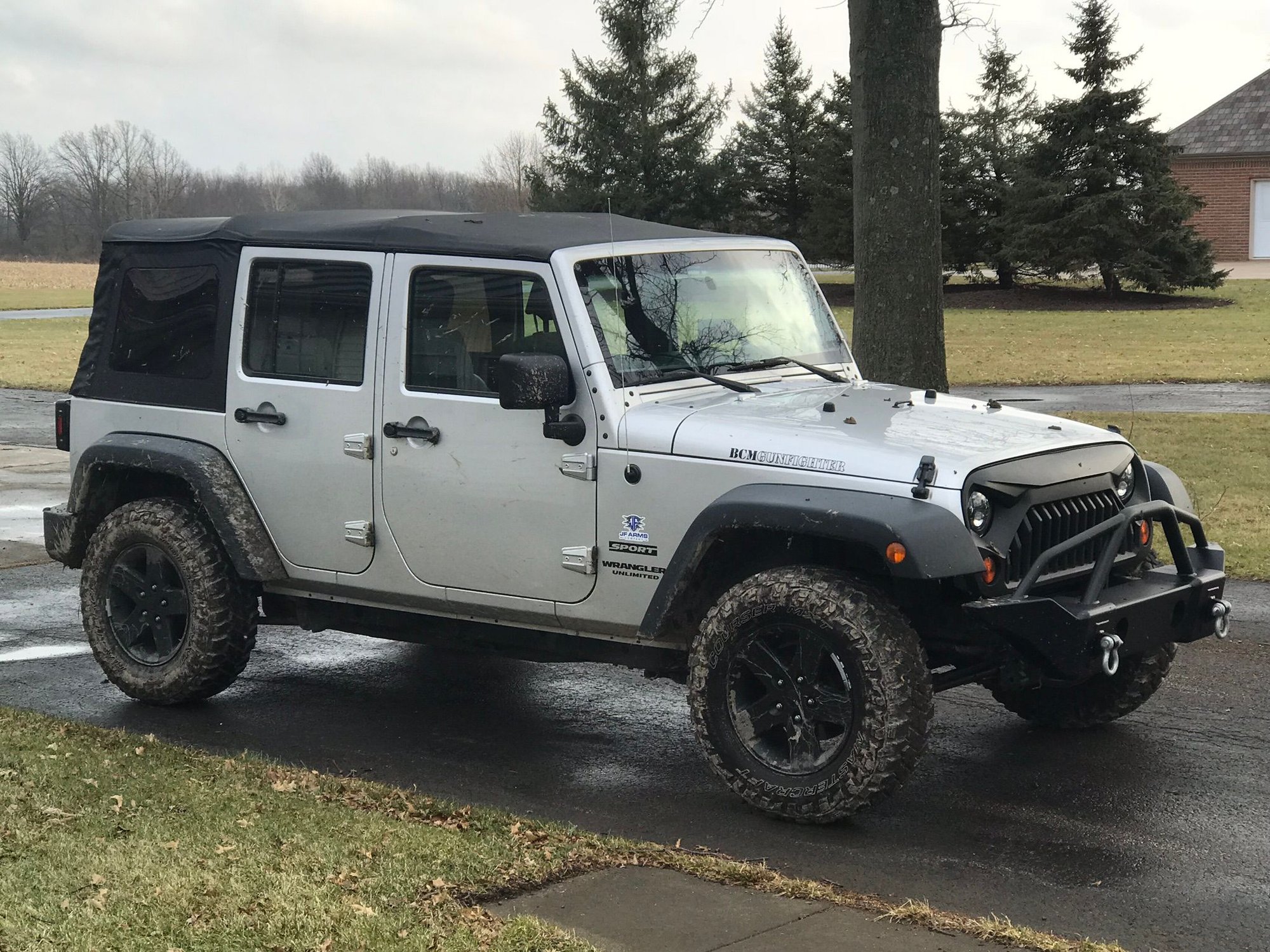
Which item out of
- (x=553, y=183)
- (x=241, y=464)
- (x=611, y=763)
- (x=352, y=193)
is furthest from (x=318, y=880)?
(x=352, y=193)

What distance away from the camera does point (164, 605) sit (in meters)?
6.55

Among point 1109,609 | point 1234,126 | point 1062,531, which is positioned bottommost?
point 1109,609

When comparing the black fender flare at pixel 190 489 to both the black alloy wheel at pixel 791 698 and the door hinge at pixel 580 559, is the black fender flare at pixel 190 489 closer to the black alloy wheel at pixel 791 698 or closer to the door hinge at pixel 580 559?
the door hinge at pixel 580 559

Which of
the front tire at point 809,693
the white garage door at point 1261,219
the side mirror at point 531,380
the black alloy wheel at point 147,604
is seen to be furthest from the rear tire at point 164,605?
the white garage door at point 1261,219

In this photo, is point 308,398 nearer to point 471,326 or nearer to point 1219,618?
point 471,326

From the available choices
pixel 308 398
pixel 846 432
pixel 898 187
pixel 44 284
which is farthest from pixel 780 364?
pixel 44 284

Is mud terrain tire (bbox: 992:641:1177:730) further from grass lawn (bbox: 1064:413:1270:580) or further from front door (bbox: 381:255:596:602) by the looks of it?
grass lawn (bbox: 1064:413:1270:580)

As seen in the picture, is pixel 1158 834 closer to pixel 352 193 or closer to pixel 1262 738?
pixel 1262 738

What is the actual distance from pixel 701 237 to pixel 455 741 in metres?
2.31

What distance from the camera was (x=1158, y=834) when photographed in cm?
490

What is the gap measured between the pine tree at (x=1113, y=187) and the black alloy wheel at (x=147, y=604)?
32397mm

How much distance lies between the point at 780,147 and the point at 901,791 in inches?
1671

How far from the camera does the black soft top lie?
225 inches

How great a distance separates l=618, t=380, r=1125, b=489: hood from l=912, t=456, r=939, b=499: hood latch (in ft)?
0.14
